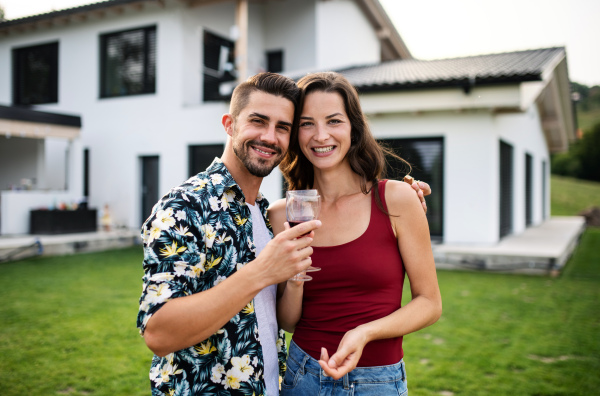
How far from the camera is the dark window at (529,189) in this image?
16.0 meters

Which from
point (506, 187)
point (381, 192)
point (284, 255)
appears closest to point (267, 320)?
point (284, 255)

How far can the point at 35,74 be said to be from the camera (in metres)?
16.1

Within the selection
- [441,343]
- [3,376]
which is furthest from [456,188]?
[3,376]

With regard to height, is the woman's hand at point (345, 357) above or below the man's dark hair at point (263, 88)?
below

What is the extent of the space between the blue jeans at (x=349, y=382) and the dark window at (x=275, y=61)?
15097 mm

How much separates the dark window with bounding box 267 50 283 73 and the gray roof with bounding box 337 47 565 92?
2951 millimetres

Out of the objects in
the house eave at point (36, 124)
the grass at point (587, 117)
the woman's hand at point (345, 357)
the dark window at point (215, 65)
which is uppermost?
the grass at point (587, 117)

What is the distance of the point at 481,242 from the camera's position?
9.88m

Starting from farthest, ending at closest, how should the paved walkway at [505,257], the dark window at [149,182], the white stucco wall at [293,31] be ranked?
1. the white stucco wall at [293,31]
2. the dark window at [149,182]
3. the paved walkway at [505,257]

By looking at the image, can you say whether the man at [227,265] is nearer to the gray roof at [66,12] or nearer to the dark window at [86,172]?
the gray roof at [66,12]

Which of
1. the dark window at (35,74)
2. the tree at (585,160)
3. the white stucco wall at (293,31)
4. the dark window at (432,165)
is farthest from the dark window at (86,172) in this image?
the tree at (585,160)

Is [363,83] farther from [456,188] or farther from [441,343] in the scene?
[441,343]

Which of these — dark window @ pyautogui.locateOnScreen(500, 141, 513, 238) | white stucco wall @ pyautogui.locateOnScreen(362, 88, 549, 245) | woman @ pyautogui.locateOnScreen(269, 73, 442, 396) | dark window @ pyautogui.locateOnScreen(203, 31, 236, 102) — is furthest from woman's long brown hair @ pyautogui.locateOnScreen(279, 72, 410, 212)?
dark window @ pyautogui.locateOnScreen(203, 31, 236, 102)

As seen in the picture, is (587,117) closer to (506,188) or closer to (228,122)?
(506,188)
